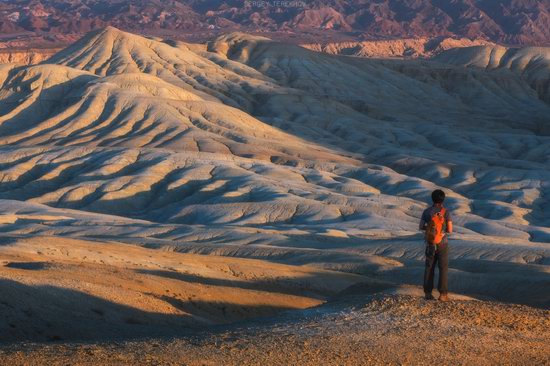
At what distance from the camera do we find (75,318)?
20.6 metres

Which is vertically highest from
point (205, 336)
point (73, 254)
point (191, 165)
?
point (205, 336)

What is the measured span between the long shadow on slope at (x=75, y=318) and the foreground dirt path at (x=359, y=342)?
1.94 m

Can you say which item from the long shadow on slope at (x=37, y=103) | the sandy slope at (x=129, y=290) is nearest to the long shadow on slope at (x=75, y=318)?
the sandy slope at (x=129, y=290)

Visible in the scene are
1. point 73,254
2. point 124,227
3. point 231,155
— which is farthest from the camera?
point 231,155

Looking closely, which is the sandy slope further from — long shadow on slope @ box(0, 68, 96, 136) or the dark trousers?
long shadow on slope @ box(0, 68, 96, 136)

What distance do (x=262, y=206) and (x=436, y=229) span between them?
2315 inches

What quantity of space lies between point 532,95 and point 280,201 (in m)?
A: 124

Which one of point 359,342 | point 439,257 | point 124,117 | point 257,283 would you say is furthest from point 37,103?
point 359,342

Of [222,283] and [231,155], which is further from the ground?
[222,283]

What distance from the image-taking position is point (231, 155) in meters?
104

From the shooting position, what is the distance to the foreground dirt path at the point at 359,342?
14.9m

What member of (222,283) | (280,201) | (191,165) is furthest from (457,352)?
(191,165)

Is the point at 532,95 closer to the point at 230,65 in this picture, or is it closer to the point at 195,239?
the point at 230,65

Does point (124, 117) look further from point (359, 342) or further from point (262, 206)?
point (359, 342)
